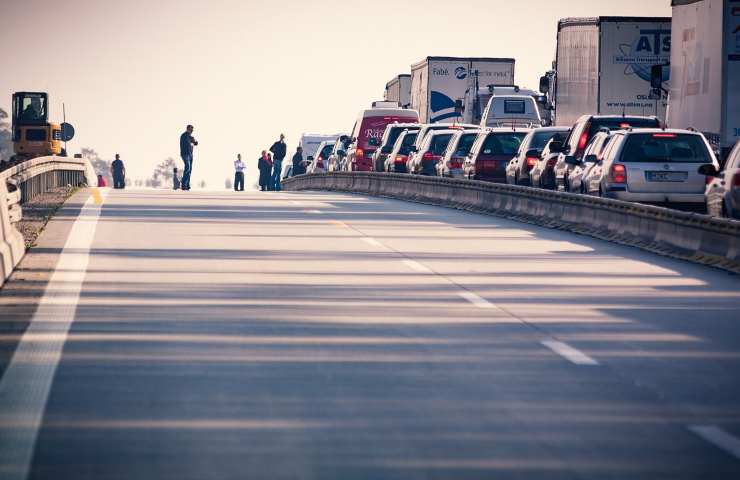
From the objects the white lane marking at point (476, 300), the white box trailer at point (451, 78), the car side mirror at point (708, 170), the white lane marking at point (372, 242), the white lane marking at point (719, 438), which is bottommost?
the white lane marking at point (372, 242)

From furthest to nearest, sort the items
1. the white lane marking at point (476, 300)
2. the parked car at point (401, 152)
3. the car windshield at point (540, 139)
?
1. the parked car at point (401, 152)
2. the car windshield at point (540, 139)
3. the white lane marking at point (476, 300)

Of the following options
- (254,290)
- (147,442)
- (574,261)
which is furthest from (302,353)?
(574,261)

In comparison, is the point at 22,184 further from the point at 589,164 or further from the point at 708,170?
the point at 708,170

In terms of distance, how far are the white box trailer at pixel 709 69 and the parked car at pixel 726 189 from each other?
5206mm

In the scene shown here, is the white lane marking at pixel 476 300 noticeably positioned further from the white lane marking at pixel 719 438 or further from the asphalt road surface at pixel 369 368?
the white lane marking at pixel 719 438

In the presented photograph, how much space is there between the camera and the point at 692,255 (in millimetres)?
20062

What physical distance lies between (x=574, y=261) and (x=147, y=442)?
40.2 ft

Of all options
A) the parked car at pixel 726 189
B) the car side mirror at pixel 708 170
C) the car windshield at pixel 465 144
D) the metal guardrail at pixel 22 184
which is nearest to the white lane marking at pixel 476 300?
the metal guardrail at pixel 22 184

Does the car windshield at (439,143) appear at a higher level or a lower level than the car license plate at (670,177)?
lower

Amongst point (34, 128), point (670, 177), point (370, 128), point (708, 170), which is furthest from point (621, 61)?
point (34, 128)

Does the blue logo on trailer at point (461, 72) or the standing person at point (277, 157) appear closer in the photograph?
the blue logo on trailer at point (461, 72)

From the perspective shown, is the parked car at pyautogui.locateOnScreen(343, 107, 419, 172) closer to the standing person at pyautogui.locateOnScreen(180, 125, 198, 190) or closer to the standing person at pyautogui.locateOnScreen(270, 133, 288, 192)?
the standing person at pyautogui.locateOnScreen(180, 125, 198, 190)

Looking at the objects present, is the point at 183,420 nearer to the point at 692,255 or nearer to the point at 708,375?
the point at 708,375

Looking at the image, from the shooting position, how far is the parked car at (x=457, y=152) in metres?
41.2
